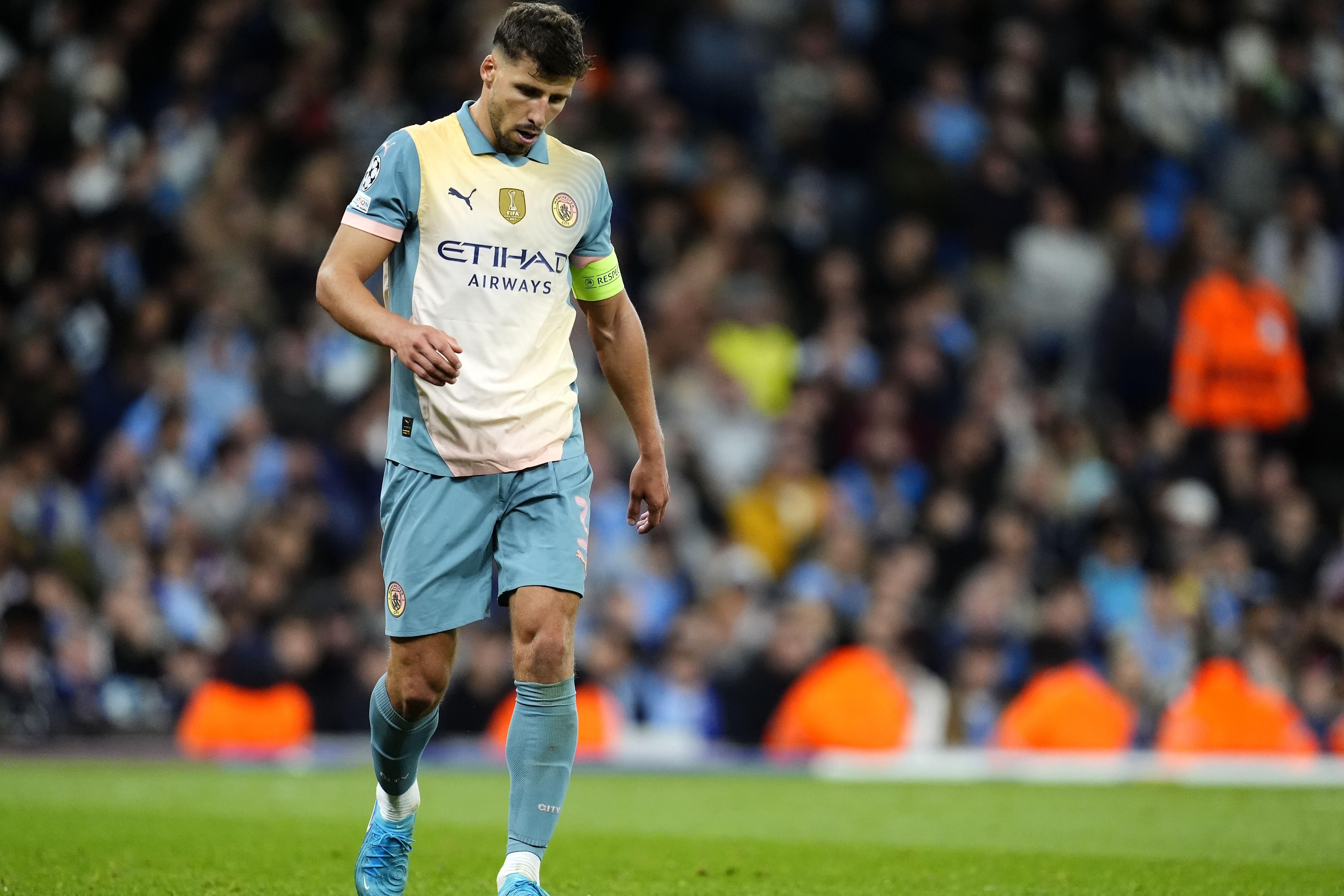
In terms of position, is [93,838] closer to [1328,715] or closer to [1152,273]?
[1328,715]

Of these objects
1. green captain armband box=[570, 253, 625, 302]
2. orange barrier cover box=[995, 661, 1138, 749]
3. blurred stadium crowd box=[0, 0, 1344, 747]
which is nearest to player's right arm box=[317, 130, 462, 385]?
green captain armband box=[570, 253, 625, 302]

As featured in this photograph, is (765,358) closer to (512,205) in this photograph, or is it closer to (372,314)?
(512,205)

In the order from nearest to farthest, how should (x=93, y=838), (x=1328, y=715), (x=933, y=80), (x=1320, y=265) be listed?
1. (x=93, y=838)
2. (x=1328, y=715)
3. (x=1320, y=265)
4. (x=933, y=80)

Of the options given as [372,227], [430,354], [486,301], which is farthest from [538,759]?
[372,227]

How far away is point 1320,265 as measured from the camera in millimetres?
15008

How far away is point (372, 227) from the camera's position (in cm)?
512

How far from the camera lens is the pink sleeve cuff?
512 cm

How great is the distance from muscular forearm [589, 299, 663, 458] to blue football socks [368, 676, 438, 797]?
3.46 ft

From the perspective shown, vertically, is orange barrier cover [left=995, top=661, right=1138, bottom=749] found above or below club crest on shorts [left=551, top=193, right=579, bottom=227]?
below

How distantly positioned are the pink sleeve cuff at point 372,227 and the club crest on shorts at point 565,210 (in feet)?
1.53

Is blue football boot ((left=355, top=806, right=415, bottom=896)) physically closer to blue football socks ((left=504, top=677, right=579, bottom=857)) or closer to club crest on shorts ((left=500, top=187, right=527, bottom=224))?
blue football socks ((left=504, top=677, right=579, bottom=857))

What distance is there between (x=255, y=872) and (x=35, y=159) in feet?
31.6

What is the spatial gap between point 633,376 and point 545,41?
3.47 feet

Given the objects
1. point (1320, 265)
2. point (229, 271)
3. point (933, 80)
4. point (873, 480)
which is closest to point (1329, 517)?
point (1320, 265)
